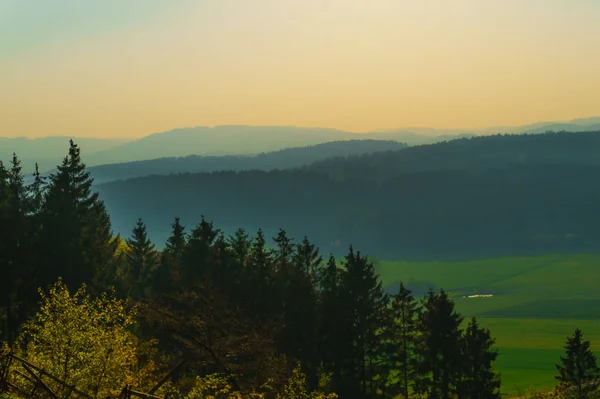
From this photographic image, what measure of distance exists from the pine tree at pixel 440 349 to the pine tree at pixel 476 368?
30.7 inches

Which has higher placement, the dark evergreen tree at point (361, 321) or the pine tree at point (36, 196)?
the pine tree at point (36, 196)

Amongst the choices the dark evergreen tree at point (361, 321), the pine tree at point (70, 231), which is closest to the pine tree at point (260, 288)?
the dark evergreen tree at point (361, 321)

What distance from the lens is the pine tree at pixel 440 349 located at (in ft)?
184

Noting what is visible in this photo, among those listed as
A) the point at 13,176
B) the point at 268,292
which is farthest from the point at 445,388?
the point at 13,176

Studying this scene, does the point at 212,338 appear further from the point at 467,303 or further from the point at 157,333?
the point at 467,303

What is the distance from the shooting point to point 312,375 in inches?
2116

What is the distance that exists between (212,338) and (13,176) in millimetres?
36413

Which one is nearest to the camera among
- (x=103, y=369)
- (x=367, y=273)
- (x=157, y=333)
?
(x=103, y=369)

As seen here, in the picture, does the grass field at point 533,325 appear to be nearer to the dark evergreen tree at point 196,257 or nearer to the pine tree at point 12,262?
the dark evergreen tree at point 196,257

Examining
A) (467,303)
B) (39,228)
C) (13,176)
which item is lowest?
(467,303)

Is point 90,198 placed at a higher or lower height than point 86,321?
higher

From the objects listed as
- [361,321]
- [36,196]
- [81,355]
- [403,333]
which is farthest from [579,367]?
[36,196]

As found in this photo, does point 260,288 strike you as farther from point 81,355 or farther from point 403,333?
point 81,355

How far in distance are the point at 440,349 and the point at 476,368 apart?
3514 mm
